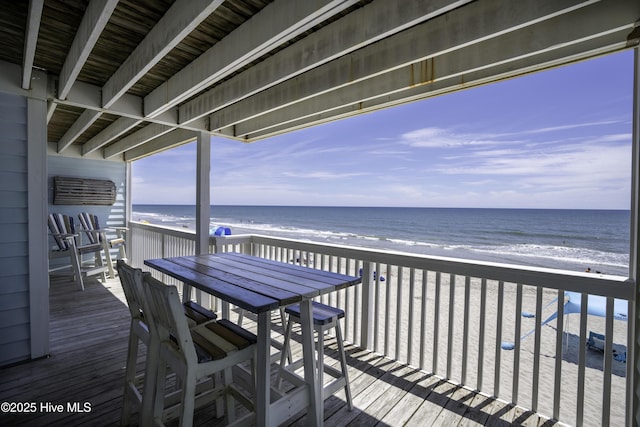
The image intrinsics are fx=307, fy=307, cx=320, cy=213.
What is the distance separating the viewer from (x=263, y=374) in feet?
4.96

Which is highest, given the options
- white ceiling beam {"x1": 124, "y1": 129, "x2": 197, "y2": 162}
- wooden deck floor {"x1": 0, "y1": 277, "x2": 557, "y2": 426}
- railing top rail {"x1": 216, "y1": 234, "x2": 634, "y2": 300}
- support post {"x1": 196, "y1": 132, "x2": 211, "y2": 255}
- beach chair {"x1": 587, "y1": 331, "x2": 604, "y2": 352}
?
white ceiling beam {"x1": 124, "y1": 129, "x2": 197, "y2": 162}

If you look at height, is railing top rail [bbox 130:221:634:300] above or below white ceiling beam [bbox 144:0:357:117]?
below

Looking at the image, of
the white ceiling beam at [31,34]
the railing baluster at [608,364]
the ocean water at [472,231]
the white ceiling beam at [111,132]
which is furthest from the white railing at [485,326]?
the ocean water at [472,231]

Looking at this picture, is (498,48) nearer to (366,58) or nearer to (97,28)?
(366,58)

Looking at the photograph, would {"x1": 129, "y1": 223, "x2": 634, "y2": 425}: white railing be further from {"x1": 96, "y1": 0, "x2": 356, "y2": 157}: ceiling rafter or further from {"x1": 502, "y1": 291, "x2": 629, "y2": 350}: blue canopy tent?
{"x1": 96, "y1": 0, "x2": 356, "y2": 157}: ceiling rafter

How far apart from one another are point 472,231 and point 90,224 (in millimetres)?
22163

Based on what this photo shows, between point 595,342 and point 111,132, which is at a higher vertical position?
point 111,132

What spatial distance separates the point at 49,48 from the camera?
219cm

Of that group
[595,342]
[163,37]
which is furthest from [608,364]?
[595,342]

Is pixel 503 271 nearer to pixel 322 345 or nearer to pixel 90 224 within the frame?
pixel 322 345

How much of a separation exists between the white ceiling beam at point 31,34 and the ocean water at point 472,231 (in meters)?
15.4

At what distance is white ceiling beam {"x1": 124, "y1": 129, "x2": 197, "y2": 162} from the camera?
405 cm

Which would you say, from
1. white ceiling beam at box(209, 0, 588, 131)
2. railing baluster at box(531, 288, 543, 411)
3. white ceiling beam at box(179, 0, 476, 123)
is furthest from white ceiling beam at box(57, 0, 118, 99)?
railing baluster at box(531, 288, 543, 411)

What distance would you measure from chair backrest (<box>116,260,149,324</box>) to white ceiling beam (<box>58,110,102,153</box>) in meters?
2.35
